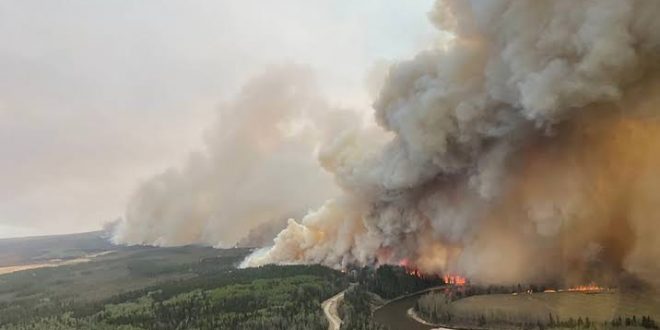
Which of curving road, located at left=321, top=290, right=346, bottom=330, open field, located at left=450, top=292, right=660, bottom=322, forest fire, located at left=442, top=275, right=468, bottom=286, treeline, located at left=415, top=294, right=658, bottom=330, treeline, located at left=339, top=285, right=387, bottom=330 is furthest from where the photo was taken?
forest fire, located at left=442, top=275, right=468, bottom=286

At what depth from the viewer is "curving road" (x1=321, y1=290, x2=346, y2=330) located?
286ft

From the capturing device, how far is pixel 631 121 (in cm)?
8331

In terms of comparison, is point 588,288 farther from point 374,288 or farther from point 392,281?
point 374,288

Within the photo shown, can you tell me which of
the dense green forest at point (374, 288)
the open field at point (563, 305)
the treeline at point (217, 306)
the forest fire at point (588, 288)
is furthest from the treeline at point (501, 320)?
the forest fire at point (588, 288)

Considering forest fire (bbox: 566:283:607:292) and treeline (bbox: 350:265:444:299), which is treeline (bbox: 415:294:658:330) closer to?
treeline (bbox: 350:265:444:299)

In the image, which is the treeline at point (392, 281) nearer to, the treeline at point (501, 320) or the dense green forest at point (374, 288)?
the dense green forest at point (374, 288)

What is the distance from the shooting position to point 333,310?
98000mm

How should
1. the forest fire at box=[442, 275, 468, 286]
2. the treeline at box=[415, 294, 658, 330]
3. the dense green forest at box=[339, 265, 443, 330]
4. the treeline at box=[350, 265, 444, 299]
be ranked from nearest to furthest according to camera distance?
the treeline at box=[415, 294, 658, 330] < the dense green forest at box=[339, 265, 443, 330] < the forest fire at box=[442, 275, 468, 286] < the treeline at box=[350, 265, 444, 299]

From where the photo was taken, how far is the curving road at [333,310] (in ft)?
286

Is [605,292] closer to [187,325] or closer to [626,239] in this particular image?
[626,239]

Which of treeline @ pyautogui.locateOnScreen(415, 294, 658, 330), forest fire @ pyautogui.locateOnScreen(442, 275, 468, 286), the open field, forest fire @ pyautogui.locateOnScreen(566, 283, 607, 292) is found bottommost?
treeline @ pyautogui.locateOnScreen(415, 294, 658, 330)

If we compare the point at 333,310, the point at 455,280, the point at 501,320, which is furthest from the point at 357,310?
the point at 455,280

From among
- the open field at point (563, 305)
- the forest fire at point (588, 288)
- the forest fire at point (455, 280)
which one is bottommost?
the open field at point (563, 305)

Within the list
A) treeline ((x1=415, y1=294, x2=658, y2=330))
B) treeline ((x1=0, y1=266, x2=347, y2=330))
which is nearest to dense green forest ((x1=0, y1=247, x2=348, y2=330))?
treeline ((x1=0, y1=266, x2=347, y2=330))
